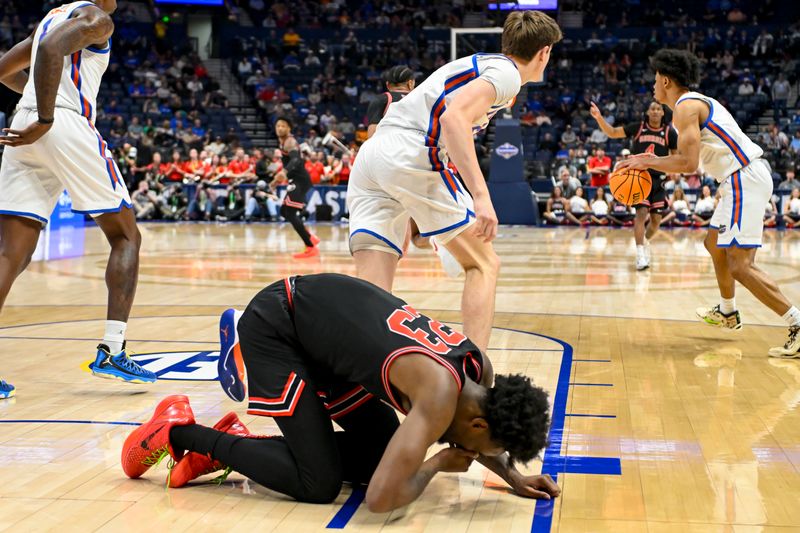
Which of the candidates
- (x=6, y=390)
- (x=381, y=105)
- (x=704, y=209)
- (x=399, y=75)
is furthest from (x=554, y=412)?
(x=704, y=209)

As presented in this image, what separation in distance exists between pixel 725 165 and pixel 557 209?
1391cm

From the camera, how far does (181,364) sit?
5.44m

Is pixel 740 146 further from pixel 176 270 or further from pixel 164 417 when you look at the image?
pixel 176 270

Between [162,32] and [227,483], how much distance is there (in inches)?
1214

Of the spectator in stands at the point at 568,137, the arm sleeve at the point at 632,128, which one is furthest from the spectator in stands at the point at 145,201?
the arm sleeve at the point at 632,128

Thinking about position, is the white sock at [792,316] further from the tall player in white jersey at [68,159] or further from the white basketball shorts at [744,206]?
the tall player in white jersey at [68,159]

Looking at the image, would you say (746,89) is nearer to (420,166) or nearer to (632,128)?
(632,128)

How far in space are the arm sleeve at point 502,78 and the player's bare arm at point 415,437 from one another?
1.70 m

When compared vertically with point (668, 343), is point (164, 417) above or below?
above

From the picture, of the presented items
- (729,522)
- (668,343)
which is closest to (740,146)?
(668,343)

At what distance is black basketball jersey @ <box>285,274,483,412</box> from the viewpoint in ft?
9.73

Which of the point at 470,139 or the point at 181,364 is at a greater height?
the point at 470,139

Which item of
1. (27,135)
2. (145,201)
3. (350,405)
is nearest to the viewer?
(350,405)

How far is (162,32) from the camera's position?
32.1 meters
